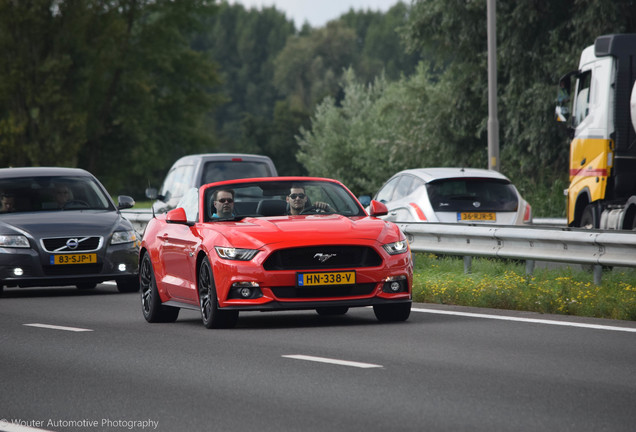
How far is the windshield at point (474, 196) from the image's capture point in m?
20.1

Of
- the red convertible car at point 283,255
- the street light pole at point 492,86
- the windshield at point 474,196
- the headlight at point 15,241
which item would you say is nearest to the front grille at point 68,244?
the headlight at point 15,241

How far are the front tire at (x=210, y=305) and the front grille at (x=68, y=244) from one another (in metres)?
4.74

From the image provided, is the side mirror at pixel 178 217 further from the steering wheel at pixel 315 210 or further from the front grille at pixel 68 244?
the front grille at pixel 68 244

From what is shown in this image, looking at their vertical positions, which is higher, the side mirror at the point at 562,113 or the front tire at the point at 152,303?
the side mirror at the point at 562,113

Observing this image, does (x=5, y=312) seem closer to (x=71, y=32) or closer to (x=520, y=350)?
(x=520, y=350)

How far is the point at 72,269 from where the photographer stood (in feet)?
56.0

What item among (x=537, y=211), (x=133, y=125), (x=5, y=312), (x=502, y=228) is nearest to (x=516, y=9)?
(x=537, y=211)

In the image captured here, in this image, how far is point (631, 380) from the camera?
8594mm

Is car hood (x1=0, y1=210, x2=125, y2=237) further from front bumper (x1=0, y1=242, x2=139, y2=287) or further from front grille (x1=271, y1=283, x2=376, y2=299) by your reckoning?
front grille (x1=271, y1=283, x2=376, y2=299)

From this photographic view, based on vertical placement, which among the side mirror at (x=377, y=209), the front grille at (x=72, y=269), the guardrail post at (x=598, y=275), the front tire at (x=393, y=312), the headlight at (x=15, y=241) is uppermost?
the side mirror at (x=377, y=209)

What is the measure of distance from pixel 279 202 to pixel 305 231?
1009 mm

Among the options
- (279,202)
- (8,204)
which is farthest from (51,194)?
(279,202)

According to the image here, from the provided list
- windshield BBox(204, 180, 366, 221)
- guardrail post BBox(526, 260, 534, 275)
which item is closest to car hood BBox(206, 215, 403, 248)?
windshield BBox(204, 180, 366, 221)

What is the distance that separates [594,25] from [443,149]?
8.40 m
